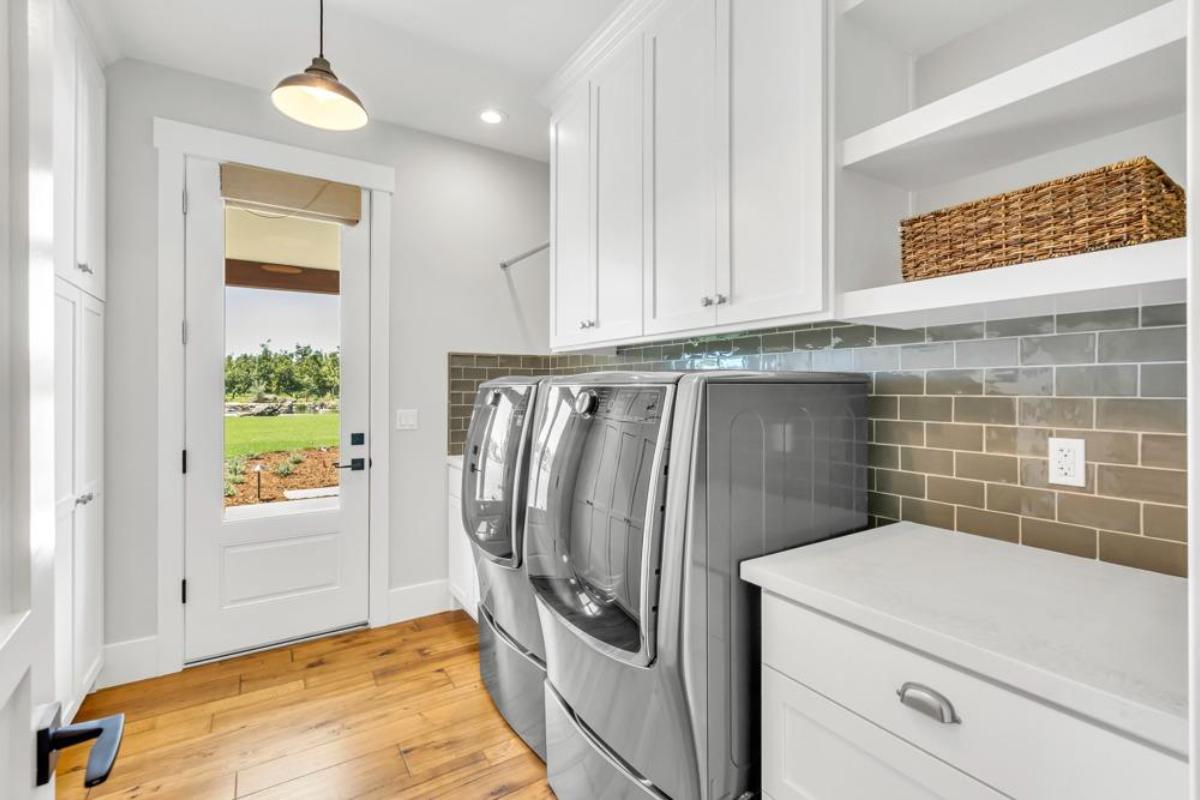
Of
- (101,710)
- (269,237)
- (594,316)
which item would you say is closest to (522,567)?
(594,316)

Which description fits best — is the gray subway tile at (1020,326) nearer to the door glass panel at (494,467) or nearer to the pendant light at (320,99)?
the door glass panel at (494,467)

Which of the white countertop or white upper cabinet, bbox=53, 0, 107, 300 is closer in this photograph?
the white countertop

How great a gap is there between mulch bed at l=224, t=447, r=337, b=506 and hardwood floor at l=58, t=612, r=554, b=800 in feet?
2.44

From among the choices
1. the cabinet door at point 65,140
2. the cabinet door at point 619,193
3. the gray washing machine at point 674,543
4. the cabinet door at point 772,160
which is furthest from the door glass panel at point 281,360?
the cabinet door at point 772,160

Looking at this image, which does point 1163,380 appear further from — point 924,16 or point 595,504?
point 595,504

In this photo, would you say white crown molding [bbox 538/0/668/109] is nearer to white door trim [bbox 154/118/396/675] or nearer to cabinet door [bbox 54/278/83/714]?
white door trim [bbox 154/118/396/675]

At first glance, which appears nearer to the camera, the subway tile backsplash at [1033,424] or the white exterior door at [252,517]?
the subway tile backsplash at [1033,424]

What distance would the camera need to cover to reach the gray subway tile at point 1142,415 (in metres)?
1.11

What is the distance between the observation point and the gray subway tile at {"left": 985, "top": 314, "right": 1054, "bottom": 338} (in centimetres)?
129

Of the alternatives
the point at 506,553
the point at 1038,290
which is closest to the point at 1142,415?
the point at 1038,290

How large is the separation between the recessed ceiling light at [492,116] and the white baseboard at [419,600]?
8.25 ft

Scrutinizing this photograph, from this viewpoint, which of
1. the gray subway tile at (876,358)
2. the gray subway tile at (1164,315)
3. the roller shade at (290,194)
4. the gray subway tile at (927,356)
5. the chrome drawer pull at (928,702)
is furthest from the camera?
the roller shade at (290,194)

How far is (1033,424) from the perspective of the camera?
132 centimetres

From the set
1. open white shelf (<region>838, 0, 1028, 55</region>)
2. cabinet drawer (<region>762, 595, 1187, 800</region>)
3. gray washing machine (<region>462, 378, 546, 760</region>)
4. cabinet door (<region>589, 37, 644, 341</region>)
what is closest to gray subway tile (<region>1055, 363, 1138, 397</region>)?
cabinet drawer (<region>762, 595, 1187, 800</region>)
